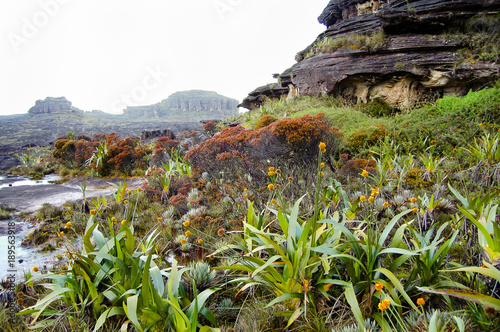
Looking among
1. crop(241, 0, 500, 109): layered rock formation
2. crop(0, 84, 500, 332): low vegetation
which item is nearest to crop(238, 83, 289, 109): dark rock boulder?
crop(241, 0, 500, 109): layered rock formation

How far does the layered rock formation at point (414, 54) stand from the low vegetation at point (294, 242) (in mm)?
2982

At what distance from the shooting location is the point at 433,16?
952cm

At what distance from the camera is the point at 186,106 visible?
84125mm

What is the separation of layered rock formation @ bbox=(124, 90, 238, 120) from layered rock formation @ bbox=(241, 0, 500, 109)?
60.5 meters

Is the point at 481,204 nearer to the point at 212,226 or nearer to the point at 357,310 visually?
the point at 357,310

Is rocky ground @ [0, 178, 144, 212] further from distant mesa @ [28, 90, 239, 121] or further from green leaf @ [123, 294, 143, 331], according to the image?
distant mesa @ [28, 90, 239, 121]

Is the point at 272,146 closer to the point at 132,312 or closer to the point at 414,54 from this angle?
the point at 132,312

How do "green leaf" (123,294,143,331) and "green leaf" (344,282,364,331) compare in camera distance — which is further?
"green leaf" (123,294,143,331)

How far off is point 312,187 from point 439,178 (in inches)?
75.3

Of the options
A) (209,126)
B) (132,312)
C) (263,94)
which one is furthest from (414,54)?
(132,312)

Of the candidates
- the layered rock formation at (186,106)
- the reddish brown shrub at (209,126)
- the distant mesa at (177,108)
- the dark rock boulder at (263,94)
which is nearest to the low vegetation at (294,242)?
the reddish brown shrub at (209,126)

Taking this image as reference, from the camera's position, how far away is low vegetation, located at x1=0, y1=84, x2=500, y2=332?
1489 millimetres

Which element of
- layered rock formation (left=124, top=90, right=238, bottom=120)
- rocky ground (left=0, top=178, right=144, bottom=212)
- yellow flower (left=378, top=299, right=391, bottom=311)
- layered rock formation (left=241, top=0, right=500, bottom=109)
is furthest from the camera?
layered rock formation (left=124, top=90, right=238, bottom=120)

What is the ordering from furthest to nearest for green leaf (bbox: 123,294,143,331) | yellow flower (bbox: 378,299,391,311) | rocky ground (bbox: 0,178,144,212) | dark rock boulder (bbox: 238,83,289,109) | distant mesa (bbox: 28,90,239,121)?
1. distant mesa (bbox: 28,90,239,121)
2. dark rock boulder (bbox: 238,83,289,109)
3. rocky ground (bbox: 0,178,144,212)
4. green leaf (bbox: 123,294,143,331)
5. yellow flower (bbox: 378,299,391,311)
